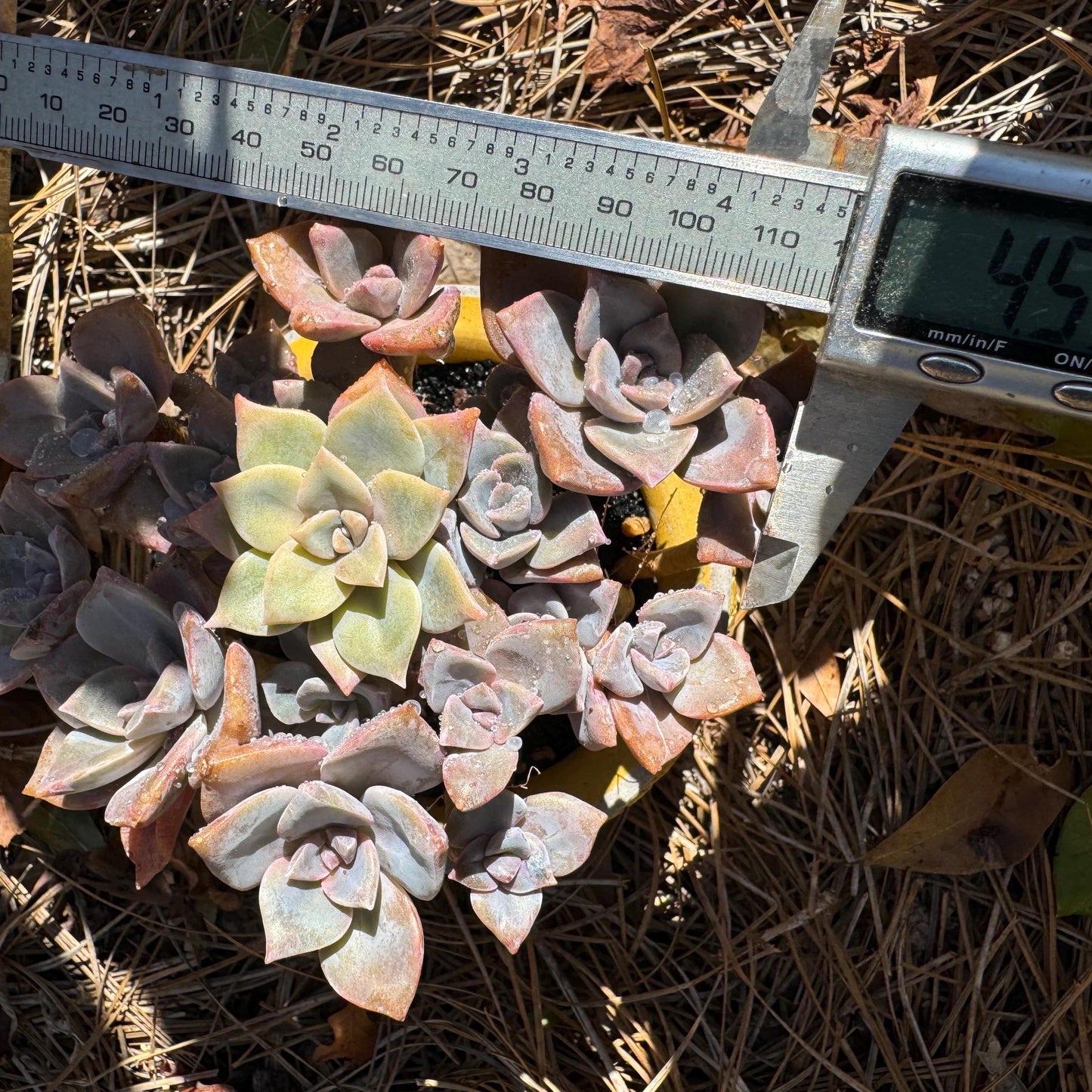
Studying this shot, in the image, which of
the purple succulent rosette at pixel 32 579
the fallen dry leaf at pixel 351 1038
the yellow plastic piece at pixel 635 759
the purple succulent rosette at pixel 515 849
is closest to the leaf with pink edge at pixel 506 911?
the purple succulent rosette at pixel 515 849

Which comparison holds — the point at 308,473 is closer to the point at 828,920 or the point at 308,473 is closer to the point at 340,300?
the point at 340,300

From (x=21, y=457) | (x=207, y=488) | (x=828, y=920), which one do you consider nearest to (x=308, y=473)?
(x=207, y=488)

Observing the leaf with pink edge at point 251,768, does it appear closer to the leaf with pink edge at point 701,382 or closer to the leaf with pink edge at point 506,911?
the leaf with pink edge at point 506,911

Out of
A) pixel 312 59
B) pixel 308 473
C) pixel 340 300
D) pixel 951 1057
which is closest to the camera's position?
pixel 308 473

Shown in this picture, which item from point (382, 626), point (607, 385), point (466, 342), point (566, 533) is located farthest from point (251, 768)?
point (466, 342)

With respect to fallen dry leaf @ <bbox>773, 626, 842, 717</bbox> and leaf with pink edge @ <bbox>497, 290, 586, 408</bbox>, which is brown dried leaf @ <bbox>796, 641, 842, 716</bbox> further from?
leaf with pink edge @ <bbox>497, 290, 586, 408</bbox>

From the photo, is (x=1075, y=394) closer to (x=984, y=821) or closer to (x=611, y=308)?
(x=611, y=308)
